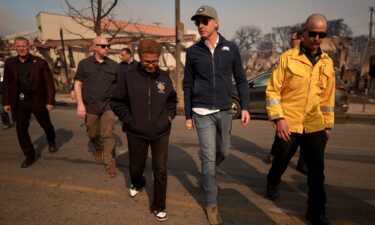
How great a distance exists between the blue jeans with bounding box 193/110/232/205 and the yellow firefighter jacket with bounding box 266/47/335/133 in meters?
0.51

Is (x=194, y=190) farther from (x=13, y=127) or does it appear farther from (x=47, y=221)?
(x=13, y=127)

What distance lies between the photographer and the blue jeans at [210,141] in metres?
3.21

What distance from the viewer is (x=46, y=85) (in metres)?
5.17

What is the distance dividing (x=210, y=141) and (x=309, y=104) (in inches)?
41.5

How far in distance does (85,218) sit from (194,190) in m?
1.42

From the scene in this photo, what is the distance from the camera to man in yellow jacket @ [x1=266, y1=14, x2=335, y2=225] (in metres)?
3.06

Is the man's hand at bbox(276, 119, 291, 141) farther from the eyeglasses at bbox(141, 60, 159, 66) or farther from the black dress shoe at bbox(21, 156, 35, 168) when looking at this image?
the black dress shoe at bbox(21, 156, 35, 168)

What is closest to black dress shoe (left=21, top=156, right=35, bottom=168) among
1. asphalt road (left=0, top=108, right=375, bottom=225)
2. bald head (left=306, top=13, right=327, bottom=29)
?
asphalt road (left=0, top=108, right=375, bottom=225)

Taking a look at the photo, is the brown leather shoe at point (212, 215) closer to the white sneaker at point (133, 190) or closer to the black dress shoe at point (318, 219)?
the black dress shoe at point (318, 219)

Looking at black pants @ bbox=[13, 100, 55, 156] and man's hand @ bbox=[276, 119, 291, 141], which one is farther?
black pants @ bbox=[13, 100, 55, 156]

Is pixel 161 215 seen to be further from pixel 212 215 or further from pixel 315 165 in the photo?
pixel 315 165

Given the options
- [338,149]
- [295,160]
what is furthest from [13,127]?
[338,149]

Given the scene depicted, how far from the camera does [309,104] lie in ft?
10.2

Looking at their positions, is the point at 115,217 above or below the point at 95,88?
below
